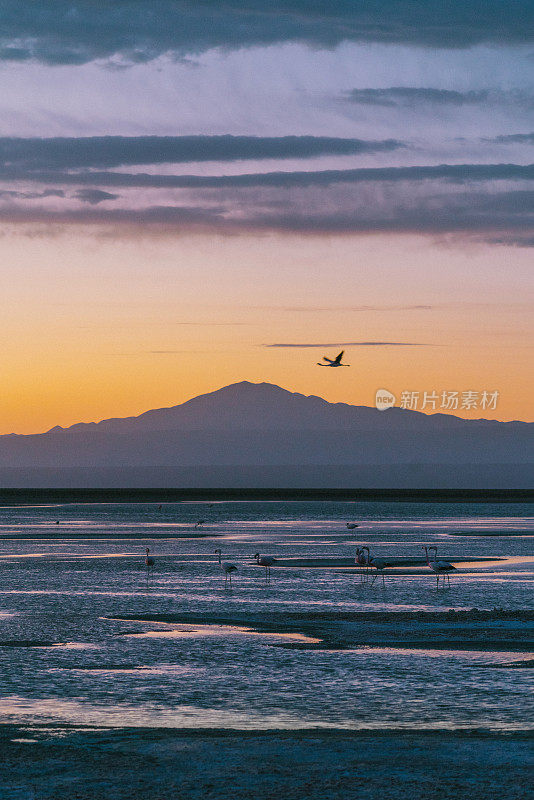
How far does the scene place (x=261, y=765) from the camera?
14102 mm

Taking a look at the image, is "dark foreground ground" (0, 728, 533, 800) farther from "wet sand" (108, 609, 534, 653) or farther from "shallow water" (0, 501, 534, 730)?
"wet sand" (108, 609, 534, 653)

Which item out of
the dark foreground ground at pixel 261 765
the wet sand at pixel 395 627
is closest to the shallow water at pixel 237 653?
the wet sand at pixel 395 627

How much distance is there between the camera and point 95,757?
47.5ft

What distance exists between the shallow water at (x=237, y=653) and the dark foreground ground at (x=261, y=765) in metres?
0.93

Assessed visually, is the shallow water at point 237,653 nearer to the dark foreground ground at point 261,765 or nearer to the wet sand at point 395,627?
the wet sand at point 395,627

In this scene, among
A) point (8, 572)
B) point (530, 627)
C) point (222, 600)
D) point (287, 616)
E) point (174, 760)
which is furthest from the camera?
point (8, 572)

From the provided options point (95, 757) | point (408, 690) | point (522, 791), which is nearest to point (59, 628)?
point (408, 690)

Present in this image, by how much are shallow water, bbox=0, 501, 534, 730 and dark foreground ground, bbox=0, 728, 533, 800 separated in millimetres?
932

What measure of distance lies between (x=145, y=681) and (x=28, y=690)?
211 cm

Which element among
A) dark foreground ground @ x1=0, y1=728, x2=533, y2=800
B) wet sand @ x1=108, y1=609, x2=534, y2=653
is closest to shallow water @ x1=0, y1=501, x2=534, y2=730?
wet sand @ x1=108, y1=609, x2=534, y2=653

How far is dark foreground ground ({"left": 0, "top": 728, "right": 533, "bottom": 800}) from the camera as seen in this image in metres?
13.1

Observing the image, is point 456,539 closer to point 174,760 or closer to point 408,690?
point 408,690

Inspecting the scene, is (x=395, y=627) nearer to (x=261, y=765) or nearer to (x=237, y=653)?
(x=237, y=653)

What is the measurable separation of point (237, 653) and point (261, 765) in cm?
867
